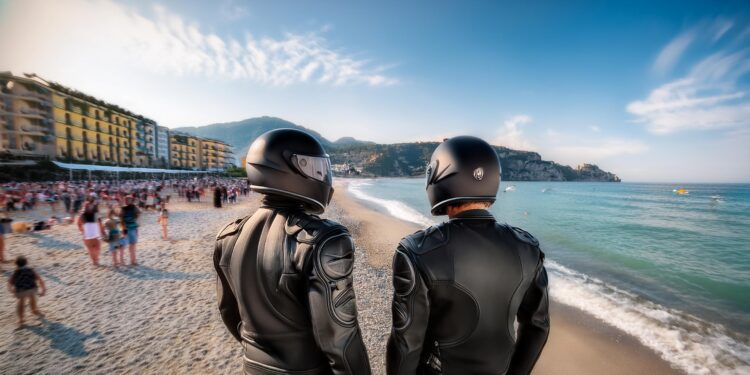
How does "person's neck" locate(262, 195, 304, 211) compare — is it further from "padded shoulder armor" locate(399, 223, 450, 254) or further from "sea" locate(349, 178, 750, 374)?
"sea" locate(349, 178, 750, 374)

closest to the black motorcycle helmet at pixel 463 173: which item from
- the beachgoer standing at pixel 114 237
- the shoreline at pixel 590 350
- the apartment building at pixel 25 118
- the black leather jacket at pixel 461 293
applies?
the black leather jacket at pixel 461 293

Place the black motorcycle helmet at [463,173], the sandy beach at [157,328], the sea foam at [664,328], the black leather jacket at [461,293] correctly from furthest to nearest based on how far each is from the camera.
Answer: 1. the sea foam at [664,328]
2. the sandy beach at [157,328]
3. the black motorcycle helmet at [463,173]
4. the black leather jacket at [461,293]

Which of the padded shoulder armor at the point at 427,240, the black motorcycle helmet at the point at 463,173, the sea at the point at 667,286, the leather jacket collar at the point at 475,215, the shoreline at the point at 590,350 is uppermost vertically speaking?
the black motorcycle helmet at the point at 463,173

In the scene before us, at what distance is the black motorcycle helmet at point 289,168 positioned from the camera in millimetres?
1818

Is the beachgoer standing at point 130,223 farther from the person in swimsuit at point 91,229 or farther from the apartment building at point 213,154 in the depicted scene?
the apartment building at point 213,154

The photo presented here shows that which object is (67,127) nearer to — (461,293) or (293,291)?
(293,291)

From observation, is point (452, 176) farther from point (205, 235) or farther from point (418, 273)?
point (205, 235)

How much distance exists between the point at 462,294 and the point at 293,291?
98cm

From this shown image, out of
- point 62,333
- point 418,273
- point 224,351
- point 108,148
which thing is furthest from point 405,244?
point 108,148

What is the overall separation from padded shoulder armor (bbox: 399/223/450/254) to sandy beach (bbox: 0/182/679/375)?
462 centimetres

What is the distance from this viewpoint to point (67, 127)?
5103 cm

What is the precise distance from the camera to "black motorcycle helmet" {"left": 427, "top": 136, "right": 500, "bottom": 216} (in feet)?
6.26

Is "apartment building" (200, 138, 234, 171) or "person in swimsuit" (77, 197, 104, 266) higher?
"apartment building" (200, 138, 234, 171)

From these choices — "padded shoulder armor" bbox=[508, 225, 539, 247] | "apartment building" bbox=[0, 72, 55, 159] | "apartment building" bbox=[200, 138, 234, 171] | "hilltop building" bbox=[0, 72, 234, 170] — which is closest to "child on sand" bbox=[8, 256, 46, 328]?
"padded shoulder armor" bbox=[508, 225, 539, 247]
